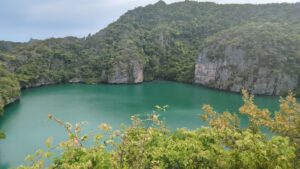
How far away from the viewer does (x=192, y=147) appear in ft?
46.1

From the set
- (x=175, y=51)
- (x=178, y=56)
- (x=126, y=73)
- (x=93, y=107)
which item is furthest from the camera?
(x=175, y=51)

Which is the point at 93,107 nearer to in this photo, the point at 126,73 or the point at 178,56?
the point at 126,73

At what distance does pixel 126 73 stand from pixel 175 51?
22097mm

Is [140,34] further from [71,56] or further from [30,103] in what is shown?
A: [30,103]

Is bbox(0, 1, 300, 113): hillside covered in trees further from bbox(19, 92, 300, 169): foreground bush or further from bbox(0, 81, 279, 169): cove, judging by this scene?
bbox(19, 92, 300, 169): foreground bush

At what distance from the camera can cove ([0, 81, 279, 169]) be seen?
3662 cm

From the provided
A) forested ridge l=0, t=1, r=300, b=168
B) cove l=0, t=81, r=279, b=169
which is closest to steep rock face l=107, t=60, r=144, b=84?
forested ridge l=0, t=1, r=300, b=168

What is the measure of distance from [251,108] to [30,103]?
4903cm

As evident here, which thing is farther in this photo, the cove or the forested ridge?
the cove

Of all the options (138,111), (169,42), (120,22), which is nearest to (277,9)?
(169,42)

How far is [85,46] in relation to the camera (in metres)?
106

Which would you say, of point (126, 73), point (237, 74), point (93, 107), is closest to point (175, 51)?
point (126, 73)

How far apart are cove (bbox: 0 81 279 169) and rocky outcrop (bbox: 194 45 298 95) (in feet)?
14.5

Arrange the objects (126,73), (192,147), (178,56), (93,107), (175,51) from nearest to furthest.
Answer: (192,147), (93,107), (126,73), (178,56), (175,51)
